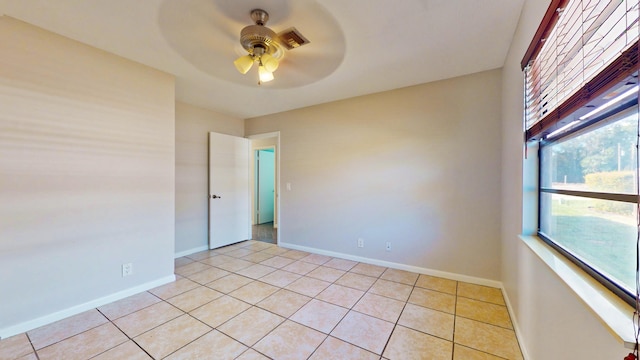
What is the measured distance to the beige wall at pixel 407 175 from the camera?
261 centimetres

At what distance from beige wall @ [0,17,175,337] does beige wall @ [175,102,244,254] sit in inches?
39.5

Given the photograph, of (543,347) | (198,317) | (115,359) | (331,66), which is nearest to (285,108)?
(331,66)

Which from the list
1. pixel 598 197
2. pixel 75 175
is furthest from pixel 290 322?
pixel 75 175

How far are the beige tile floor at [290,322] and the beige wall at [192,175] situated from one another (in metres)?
0.98

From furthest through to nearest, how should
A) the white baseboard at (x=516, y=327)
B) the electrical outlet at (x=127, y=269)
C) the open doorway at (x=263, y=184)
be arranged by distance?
1. the open doorway at (x=263, y=184)
2. the electrical outlet at (x=127, y=269)
3. the white baseboard at (x=516, y=327)

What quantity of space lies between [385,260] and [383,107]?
209 centimetres

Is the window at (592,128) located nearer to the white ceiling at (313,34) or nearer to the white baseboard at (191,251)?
the white ceiling at (313,34)

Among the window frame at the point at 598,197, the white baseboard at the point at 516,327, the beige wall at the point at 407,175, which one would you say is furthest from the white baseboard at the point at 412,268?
the window frame at the point at 598,197

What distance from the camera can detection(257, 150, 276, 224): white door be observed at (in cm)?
634

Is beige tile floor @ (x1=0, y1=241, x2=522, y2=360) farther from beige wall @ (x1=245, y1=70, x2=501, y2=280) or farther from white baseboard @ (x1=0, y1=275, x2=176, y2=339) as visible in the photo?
beige wall @ (x1=245, y1=70, x2=501, y2=280)

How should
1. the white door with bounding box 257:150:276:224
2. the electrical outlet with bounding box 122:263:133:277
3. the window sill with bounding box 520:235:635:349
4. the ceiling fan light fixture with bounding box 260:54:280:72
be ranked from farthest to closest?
the white door with bounding box 257:150:276:224, the electrical outlet with bounding box 122:263:133:277, the ceiling fan light fixture with bounding box 260:54:280:72, the window sill with bounding box 520:235:635:349

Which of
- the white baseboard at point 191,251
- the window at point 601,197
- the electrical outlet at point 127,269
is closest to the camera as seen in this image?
the window at point 601,197

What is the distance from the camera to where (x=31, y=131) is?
1875 mm

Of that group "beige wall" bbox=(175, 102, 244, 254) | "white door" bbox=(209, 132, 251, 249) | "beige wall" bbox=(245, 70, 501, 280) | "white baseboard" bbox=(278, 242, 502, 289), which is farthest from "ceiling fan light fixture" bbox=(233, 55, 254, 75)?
"white baseboard" bbox=(278, 242, 502, 289)
